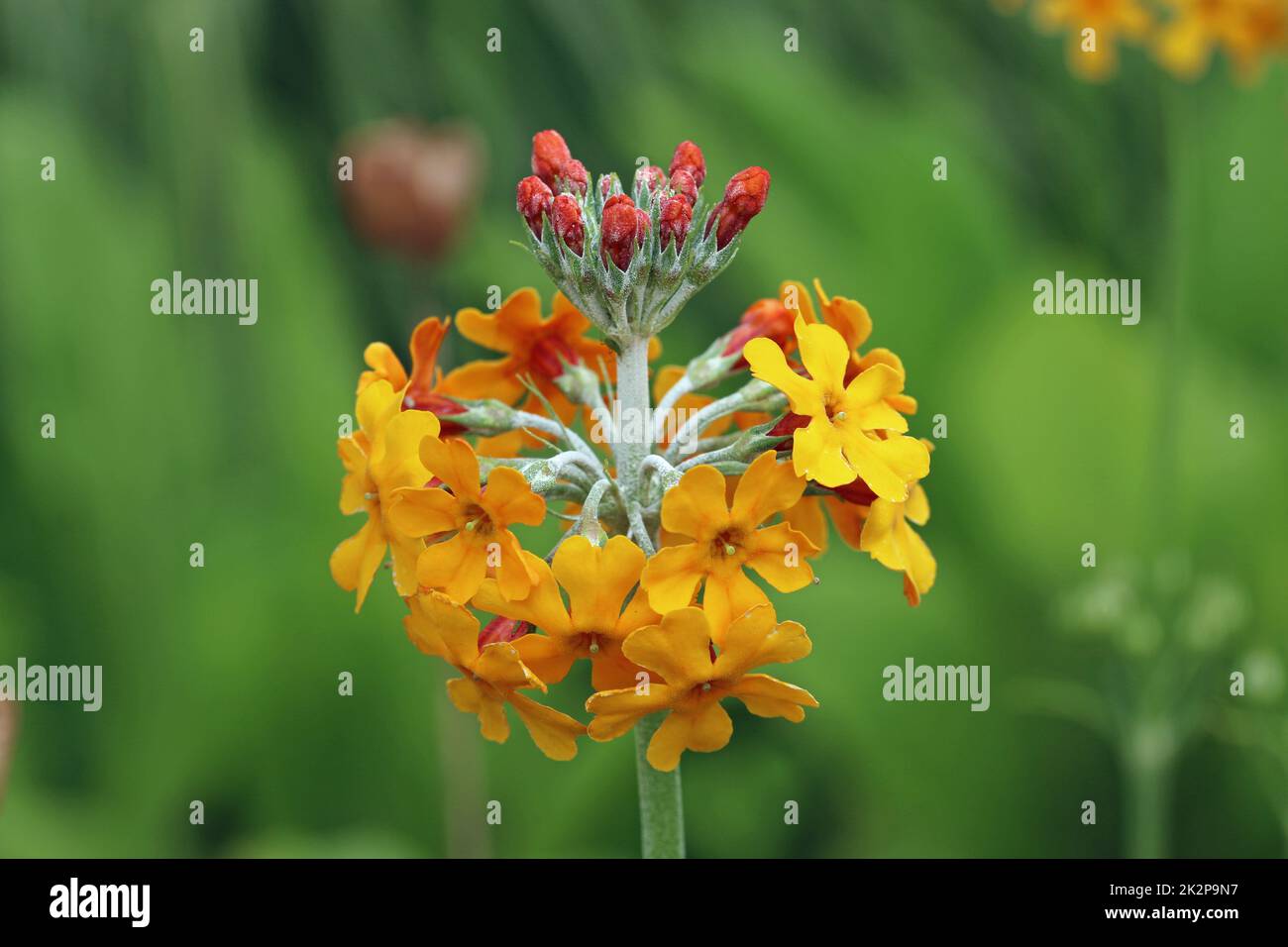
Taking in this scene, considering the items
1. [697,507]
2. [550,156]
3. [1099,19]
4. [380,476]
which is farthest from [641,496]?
[1099,19]

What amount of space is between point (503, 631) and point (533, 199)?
0.39m

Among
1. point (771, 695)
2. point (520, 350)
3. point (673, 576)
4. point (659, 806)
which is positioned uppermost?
point (520, 350)

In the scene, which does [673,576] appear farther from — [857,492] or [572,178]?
[572,178]

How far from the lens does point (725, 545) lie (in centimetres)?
115

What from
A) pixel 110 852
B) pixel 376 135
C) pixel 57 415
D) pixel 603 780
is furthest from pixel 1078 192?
pixel 110 852

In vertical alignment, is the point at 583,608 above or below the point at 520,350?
below

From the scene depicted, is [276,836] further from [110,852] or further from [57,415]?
[57,415]

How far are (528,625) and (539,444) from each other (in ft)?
0.70

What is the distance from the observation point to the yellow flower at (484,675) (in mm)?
1132

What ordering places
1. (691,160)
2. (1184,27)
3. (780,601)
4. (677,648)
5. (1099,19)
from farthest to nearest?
1. (1099,19)
2. (1184,27)
3. (780,601)
4. (691,160)
5. (677,648)

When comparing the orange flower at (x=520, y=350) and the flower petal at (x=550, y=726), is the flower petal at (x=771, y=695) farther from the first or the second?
the orange flower at (x=520, y=350)

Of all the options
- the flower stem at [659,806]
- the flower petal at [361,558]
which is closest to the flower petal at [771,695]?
the flower stem at [659,806]
